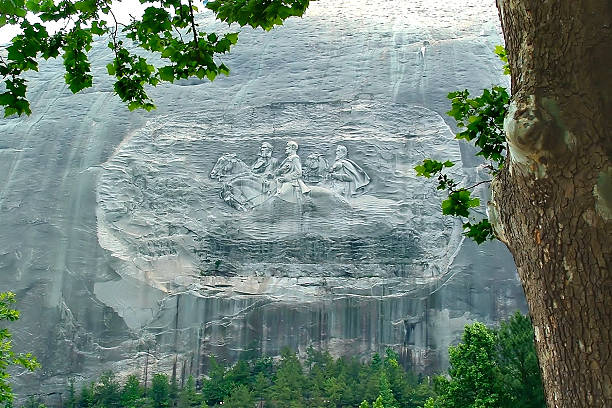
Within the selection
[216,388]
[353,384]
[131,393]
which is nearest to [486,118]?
[353,384]

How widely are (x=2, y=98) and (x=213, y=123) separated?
16679mm

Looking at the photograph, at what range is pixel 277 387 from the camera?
14719 millimetres

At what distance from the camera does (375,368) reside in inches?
628

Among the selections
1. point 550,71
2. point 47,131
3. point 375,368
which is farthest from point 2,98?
point 47,131

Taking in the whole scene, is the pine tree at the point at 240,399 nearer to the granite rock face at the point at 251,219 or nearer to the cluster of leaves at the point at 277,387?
the cluster of leaves at the point at 277,387

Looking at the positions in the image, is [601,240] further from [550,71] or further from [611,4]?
[611,4]

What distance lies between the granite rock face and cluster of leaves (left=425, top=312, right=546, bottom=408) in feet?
19.8

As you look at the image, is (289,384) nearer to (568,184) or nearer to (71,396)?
(71,396)

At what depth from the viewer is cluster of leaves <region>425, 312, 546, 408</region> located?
396 inches

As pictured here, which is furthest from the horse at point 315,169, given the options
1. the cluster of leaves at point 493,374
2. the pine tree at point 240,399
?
the cluster of leaves at point 493,374

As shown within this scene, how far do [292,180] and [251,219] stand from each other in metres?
1.55

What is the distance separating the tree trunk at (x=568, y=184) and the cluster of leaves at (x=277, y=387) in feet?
38.8

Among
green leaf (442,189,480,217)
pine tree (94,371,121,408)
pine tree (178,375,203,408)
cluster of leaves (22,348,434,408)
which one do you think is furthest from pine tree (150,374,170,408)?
green leaf (442,189,480,217)

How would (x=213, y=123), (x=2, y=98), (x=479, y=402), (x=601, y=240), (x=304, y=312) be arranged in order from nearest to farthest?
(x=601, y=240), (x=2, y=98), (x=479, y=402), (x=304, y=312), (x=213, y=123)
